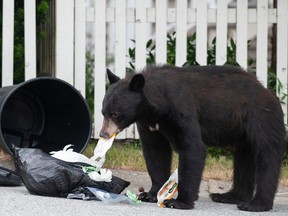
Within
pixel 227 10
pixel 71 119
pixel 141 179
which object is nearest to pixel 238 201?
pixel 141 179

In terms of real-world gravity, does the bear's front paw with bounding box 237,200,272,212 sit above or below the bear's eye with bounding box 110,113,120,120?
below

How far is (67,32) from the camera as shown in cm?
916

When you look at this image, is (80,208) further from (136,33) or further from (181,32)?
(181,32)

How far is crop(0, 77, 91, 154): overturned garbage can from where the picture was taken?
8317 mm

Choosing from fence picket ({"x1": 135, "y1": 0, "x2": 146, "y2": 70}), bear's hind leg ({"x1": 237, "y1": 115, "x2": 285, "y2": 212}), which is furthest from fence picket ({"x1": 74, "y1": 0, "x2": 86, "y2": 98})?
bear's hind leg ({"x1": 237, "y1": 115, "x2": 285, "y2": 212})

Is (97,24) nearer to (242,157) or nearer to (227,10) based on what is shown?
(227,10)

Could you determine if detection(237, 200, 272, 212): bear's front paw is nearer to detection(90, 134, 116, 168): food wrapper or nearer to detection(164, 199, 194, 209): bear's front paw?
detection(164, 199, 194, 209): bear's front paw

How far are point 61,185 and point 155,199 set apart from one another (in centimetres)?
81

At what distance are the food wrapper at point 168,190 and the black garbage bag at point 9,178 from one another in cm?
139

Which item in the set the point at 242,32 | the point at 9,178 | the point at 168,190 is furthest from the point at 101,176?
the point at 242,32

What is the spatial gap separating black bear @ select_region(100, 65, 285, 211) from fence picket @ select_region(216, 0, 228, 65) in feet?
7.98

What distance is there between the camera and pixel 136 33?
925cm

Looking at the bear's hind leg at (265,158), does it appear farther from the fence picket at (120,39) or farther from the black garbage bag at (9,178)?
the fence picket at (120,39)

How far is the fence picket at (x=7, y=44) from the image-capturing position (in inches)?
353
